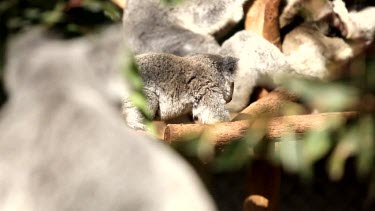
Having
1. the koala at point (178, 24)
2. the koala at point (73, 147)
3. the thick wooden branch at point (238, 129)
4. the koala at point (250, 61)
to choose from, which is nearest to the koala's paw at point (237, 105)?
the koala at point (250, 61)

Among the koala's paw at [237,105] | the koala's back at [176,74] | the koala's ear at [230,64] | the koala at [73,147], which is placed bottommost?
the koala's paw at [237,105]

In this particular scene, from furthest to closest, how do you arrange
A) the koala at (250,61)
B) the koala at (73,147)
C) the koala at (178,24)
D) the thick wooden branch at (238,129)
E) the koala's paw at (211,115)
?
the koala at (178,24) → the koala at (250,61) → the koala's paw at (211,115) → the thick wooden branch at (238,129) → the koala at (73,147)

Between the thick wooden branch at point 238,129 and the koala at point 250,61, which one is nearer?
the thick wooden branch at point 238,129

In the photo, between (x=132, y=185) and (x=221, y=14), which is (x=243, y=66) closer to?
(x=221, y=14)

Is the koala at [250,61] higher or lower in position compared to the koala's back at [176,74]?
lower

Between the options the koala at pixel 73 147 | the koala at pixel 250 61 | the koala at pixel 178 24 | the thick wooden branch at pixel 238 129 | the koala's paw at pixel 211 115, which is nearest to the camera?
the koala at pixel 73 147

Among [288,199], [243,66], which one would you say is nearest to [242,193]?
[288,199]

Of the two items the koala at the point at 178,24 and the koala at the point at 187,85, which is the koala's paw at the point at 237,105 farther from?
the koala at the point at 187,85

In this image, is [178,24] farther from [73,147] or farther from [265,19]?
[73,147]

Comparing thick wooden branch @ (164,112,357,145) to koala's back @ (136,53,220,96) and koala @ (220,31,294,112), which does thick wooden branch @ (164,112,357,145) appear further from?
koala @ (220,31,294,112)
